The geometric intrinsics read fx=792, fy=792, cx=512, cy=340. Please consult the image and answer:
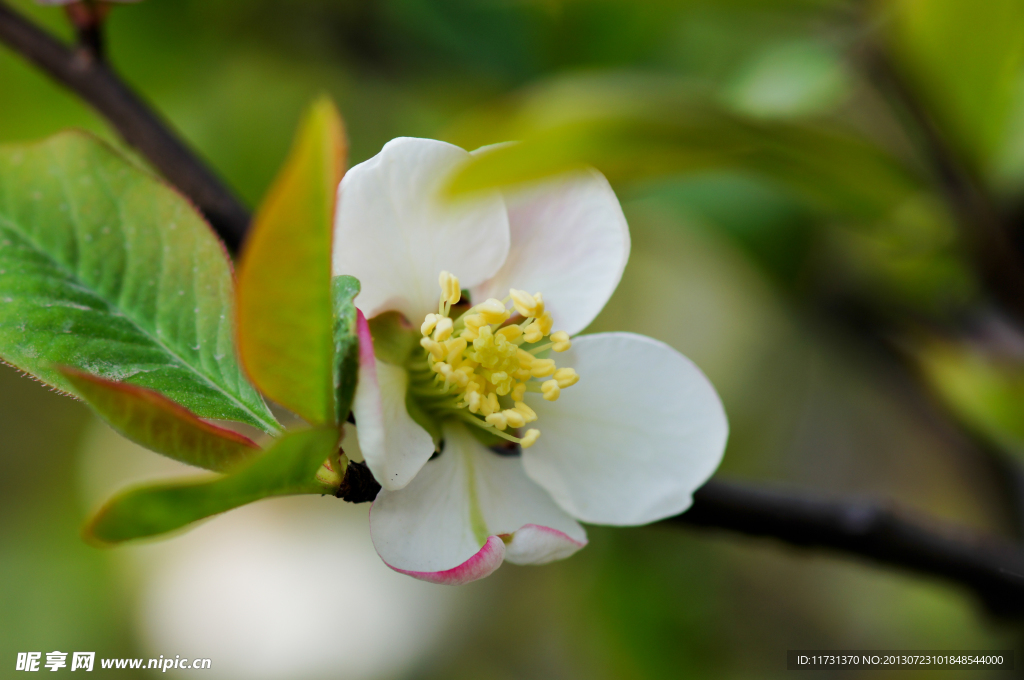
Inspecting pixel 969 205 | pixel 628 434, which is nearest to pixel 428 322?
pixel 628 434

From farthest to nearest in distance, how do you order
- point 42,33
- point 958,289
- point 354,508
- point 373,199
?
point 354,508 < point 958,289 < point 42,33 < point 373,199

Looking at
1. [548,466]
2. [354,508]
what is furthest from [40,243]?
[354,508]

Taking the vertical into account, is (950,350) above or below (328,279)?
below

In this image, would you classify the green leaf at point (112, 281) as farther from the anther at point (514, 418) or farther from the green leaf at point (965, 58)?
the green leaf at point (965, 58)

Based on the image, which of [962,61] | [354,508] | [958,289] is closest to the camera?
[962,61]

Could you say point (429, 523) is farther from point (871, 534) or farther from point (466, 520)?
point (871, 534)

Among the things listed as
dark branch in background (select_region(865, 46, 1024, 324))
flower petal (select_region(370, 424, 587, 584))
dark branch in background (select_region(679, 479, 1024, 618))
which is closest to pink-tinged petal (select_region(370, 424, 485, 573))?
flower petal (select_region(370, 424, 587, 584))

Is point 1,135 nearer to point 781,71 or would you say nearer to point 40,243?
point 40,243
